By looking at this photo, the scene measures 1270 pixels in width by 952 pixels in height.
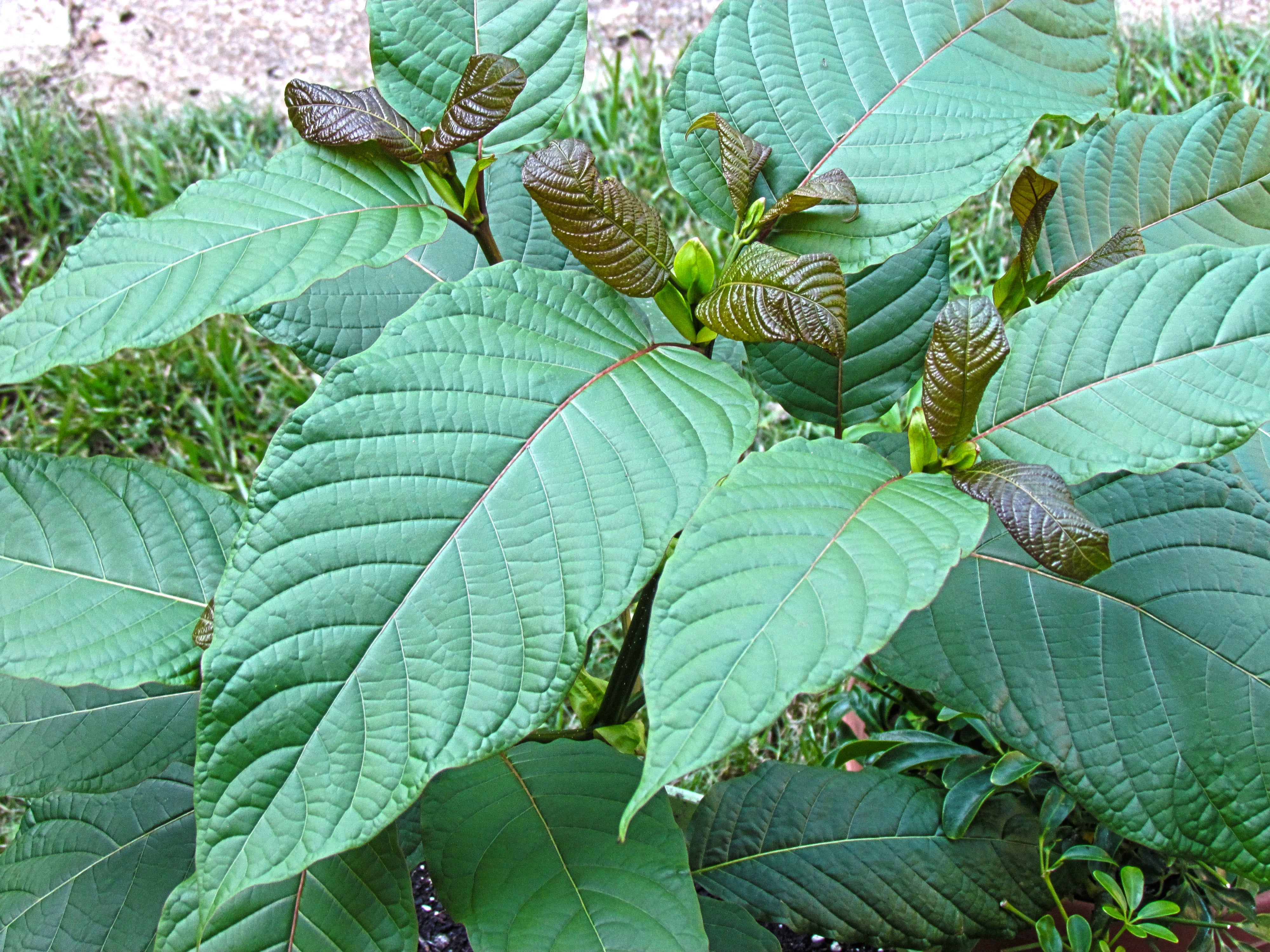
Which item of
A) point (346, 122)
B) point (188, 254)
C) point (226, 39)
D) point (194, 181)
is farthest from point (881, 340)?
point (226, 39)

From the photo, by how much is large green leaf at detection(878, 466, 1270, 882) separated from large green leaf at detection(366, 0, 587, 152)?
0.63 meters

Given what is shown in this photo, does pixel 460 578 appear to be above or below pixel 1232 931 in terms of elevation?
above

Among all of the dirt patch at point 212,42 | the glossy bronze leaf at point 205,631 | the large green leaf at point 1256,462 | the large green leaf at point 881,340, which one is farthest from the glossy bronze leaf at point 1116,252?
the dirt patch at point 212,42

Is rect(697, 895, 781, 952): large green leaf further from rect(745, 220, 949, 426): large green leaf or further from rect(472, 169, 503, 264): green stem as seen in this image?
rect(472, 169, 503, 264): green stem

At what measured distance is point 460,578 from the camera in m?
0.81

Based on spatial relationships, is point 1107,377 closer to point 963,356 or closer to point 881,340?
point 963,356

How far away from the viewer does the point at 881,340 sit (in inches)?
43.5

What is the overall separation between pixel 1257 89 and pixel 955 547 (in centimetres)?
271

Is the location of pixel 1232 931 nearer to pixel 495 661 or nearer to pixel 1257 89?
pixel 495 661

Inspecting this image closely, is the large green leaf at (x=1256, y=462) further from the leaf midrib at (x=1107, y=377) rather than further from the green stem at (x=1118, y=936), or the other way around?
Result: the green stem at (x=1118, y=936)

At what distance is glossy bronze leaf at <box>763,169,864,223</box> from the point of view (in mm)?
948

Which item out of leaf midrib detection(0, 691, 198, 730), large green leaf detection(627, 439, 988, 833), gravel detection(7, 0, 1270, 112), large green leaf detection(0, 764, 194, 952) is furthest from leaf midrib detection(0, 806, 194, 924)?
gravel detection(7, 0, 1270, 112)

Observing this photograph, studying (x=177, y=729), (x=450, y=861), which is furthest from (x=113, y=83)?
(x=450, y=861)

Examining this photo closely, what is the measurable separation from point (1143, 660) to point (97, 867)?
42.7 inches
